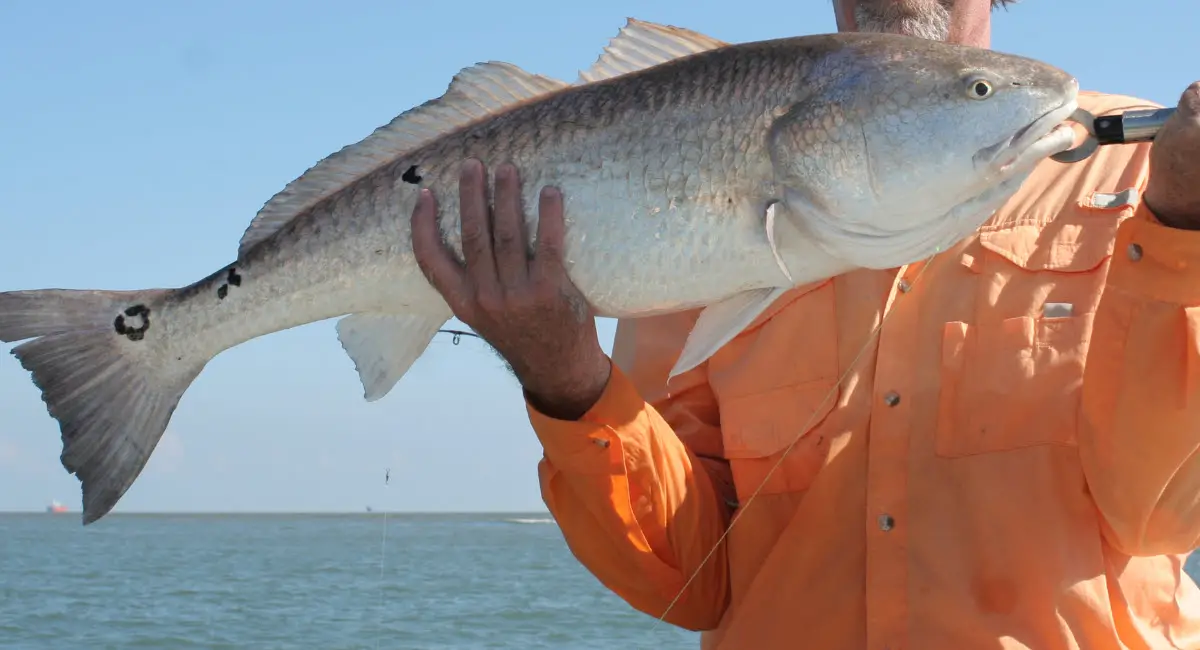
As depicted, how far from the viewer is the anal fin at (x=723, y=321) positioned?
266 centimetres

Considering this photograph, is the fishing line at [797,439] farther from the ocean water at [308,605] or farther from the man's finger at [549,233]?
the ocean water at [308,605]

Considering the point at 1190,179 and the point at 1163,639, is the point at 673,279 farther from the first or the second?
the point at 1163,639

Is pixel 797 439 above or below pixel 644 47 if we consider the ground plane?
below

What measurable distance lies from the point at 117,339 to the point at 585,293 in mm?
1207

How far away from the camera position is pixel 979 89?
2.51m

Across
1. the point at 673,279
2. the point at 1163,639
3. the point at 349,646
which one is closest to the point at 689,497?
the point at 673,279

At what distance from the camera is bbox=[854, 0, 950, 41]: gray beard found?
3.49 metres

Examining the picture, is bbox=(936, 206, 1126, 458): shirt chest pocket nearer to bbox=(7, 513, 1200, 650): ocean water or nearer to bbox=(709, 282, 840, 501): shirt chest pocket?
bbox=(709, 282, 840, 501): shirt chest pocket

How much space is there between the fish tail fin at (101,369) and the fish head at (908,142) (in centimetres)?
161

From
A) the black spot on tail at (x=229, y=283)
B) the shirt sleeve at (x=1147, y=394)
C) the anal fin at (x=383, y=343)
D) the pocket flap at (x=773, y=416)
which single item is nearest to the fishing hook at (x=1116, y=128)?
the shirt sleeve at (x=1147, y=394)

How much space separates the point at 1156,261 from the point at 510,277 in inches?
54.6

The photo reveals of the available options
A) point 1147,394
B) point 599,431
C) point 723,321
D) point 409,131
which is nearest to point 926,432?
point 1147,394

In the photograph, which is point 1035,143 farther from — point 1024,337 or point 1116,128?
point 1024,337

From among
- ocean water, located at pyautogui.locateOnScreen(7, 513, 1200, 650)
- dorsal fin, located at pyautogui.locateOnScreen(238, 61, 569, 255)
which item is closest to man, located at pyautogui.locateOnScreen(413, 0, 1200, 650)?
dorsal fin, located at pyautogui.locateOnScreen(238, 61, 569, 255)
